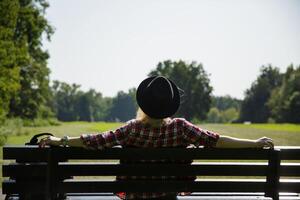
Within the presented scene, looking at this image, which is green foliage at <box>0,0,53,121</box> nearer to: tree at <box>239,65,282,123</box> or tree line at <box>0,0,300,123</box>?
tree line at <box>0,0,300,123</box>

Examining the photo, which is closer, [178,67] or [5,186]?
[5,186]

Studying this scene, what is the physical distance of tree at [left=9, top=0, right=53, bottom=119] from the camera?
112 ft

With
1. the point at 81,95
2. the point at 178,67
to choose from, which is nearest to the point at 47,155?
the point at 178,67

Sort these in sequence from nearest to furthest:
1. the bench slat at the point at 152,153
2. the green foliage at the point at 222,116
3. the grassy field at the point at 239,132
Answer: the bench slat at the point at 152,153
the grassy field at the point at 239,132
the green foliage at the point at 222,116

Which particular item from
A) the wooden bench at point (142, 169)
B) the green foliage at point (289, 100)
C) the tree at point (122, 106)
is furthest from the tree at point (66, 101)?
the wooden bench at point (142, 169)

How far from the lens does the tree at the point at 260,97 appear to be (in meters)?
123

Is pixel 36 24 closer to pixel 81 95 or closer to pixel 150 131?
pixel 150 131

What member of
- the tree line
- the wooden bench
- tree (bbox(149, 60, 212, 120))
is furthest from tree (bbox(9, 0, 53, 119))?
tree (bbox(149, 60, 212, 120))

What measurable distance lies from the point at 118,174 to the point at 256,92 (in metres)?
126

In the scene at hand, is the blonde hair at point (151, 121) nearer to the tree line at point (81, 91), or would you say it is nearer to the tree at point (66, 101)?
the tree line at point (81, 91)

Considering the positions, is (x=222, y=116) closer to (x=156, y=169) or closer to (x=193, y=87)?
(x=193, y=87)

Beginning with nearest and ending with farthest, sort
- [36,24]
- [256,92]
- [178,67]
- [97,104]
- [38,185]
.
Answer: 1. [38,185]
2. [36,24]
3. [178,67]
4. [256,92]
5. [97,104]

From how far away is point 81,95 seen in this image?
148000mm

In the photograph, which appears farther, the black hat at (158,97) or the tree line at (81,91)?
the tree line at (81,91)
